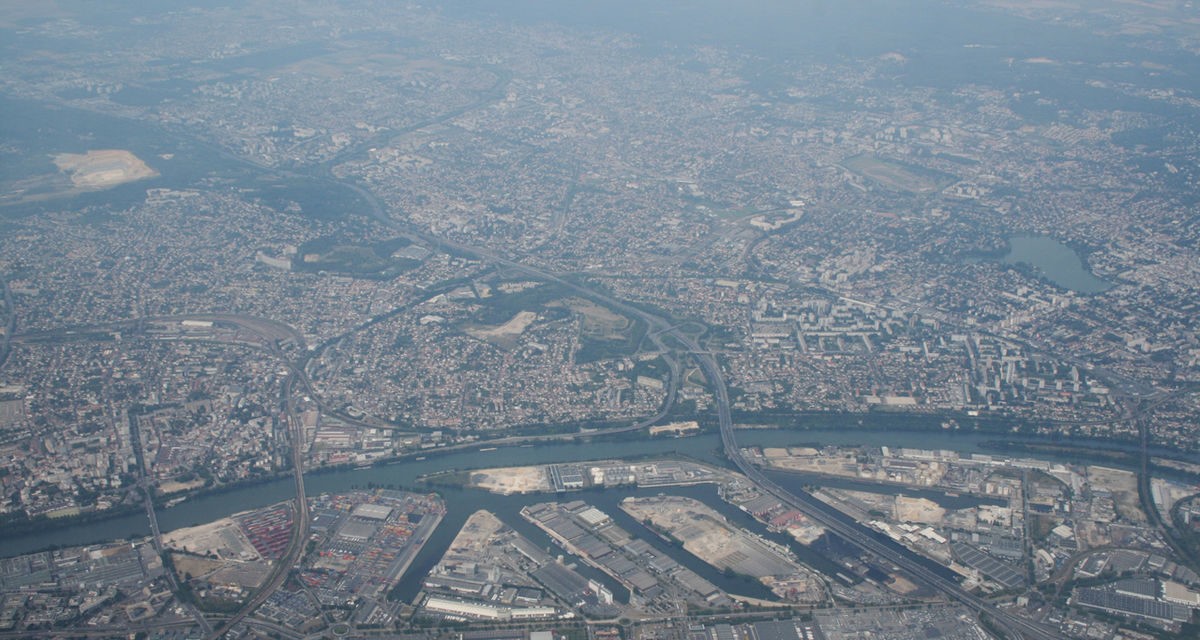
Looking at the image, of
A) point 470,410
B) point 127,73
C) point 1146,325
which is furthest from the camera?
point 127,73

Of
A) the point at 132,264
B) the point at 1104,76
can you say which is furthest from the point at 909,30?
the point at 132,264

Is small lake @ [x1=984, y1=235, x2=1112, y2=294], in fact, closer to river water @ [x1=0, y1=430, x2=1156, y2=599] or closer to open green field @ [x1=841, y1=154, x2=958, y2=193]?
open green field @ [x1=841, y1=154, x2=958, y2=193]

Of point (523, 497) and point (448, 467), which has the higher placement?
point (523, 497)

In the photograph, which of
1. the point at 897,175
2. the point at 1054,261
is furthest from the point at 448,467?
the point at 897,175

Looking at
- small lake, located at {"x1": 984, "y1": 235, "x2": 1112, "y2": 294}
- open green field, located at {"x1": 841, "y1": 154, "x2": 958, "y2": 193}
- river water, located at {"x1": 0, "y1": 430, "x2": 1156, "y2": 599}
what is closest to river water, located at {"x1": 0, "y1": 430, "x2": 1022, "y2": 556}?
river water, located at {"x1": 0, "y1": 430, "x2": 1156, "y2": 599}

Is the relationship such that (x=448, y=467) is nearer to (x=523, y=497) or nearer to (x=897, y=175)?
(x=523, y=497)

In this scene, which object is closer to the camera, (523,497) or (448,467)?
(523,497)

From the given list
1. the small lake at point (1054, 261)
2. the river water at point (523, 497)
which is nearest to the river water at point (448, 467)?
the river water at point (523, 497)

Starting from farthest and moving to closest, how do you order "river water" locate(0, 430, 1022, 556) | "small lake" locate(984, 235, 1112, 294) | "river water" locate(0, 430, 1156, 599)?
"small lake" locate(984, 235, 1112, 294), "river water" locate(0, 430, 1022, 556), "river water" locate(0, 430, 1156, 599)

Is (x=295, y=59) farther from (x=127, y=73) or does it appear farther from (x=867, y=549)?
(x=867, y=549)
